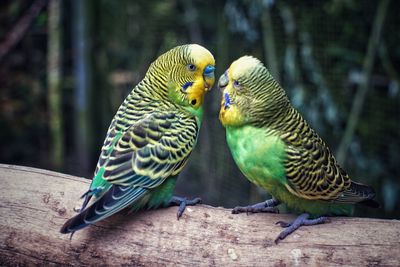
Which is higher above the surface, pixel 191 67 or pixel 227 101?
pixel 191 67

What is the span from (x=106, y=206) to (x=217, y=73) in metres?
3.60

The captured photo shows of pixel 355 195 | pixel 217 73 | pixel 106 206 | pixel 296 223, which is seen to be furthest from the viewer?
pixel 217 73

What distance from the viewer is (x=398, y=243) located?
2650 millimetres

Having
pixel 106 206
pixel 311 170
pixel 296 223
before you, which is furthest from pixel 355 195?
pixel 106 206

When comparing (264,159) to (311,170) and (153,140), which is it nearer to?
(311,170)

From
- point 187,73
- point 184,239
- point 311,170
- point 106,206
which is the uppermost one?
point 187,73

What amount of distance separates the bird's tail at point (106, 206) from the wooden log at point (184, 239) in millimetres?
165

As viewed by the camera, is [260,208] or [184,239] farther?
[260,208]

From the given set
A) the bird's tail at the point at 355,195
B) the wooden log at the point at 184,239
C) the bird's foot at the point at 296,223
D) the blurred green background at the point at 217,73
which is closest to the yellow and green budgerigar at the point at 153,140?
the wooden log at the point at 184,239

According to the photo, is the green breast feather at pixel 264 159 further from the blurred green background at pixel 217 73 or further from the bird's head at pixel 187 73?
the blurred green background at pixel 217 73

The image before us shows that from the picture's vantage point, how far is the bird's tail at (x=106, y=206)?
8.52 feet

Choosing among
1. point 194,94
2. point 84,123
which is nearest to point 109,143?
point 194,94

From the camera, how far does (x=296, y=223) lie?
9.42 feet

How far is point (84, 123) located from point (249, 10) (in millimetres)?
2619
